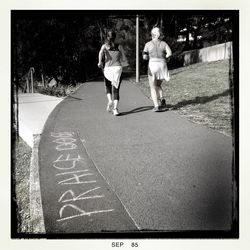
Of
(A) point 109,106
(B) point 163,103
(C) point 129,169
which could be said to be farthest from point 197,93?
(C) point 129,169

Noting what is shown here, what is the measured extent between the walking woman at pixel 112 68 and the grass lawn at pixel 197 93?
32 cm

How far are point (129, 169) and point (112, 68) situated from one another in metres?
1.45

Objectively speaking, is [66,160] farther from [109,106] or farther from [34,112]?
[109,106]

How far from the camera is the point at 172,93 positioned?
538 centimetres

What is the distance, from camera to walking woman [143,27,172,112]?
392cm

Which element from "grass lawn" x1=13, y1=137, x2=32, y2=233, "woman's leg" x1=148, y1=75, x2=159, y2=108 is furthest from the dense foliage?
"woman's leg" x1=148, y1=75, x2=159, y2=108

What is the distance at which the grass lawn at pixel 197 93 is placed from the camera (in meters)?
4.38

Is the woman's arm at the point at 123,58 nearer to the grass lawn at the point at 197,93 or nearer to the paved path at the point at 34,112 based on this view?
the grass lawn at the point at 197,93

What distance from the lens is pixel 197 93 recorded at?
582 cm

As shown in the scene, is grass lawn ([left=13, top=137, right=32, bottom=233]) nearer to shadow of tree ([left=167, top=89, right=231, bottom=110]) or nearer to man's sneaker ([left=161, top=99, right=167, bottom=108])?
man's sneaker ([left=161, top=99, right=167, bottom=108])

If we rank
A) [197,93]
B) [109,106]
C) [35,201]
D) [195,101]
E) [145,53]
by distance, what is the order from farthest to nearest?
[197,93] < [195,101] < [109,106] < [145,53] < [35,201]

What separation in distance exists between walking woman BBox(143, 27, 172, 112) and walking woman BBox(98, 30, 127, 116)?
1.13 ft

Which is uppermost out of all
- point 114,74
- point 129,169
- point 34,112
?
point 114,74
